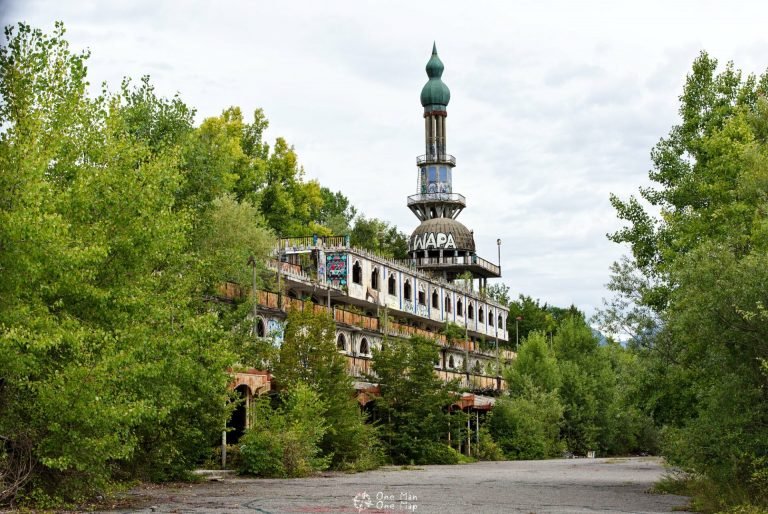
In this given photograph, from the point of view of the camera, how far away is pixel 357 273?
233 ft

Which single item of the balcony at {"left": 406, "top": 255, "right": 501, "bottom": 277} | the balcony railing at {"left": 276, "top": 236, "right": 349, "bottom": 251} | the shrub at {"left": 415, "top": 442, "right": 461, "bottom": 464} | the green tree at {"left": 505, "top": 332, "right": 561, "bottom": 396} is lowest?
the shrub at {"left": 415, "top": 442, "right": 461, "bottom": 464}

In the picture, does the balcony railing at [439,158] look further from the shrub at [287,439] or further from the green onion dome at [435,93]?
the shrub at [287,439]

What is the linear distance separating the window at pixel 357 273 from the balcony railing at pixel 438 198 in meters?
30.8

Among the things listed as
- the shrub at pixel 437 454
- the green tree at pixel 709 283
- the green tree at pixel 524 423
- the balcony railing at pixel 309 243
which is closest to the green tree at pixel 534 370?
the green tree at pixel 524 423

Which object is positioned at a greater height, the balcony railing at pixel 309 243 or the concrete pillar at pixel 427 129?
the concrete pillar at pixel 427 129

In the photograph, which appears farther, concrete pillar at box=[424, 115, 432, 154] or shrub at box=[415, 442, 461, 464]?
concrete pillar at box=[424, 115, 432, 154]

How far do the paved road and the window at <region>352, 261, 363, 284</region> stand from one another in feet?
117

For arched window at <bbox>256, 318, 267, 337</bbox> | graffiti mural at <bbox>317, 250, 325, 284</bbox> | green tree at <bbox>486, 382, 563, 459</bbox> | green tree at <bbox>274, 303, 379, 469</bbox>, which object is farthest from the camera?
graffiti mural at <bbox>317, 250, 325, 284</bbox>

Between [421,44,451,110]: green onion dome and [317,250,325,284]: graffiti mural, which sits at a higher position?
[421,44,451,110]: green onion dome

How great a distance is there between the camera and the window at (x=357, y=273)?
231ft

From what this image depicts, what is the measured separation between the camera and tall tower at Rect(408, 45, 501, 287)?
9675 cm

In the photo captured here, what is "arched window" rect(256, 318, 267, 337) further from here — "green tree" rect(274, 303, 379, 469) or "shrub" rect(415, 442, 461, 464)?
"green tree" rect(274, 303, 379, 469)

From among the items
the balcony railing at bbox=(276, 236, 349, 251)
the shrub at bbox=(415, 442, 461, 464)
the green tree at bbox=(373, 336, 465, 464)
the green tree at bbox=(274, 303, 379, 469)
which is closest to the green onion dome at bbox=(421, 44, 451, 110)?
the balcony railing at bbox=(276, 236, 349, 251)

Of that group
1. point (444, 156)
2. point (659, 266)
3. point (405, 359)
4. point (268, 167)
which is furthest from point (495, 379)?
point (659, 266)
